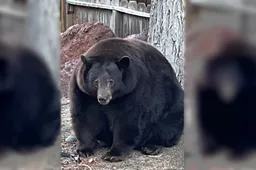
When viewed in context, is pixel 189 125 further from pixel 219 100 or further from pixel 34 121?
pixel 34 121

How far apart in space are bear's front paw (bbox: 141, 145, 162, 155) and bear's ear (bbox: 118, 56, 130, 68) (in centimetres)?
91

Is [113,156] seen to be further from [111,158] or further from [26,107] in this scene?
[26,107]

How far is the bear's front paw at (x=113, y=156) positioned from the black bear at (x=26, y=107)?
119 inches

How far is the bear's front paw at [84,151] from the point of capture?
167 inches

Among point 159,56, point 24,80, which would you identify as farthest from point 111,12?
point 24,80

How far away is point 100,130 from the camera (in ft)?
14.1

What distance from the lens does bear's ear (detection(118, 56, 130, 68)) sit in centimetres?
397

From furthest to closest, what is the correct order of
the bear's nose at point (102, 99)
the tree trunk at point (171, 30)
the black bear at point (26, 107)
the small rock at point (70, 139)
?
the tree trunk at point (171, 30)
the small rock at point (70, 139)
the bear's nose at point (102, 99)
the black bear at point (26, 107)

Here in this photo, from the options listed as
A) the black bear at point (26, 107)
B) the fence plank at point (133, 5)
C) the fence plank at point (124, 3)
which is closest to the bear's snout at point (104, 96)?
the black bear at point (26, 107)

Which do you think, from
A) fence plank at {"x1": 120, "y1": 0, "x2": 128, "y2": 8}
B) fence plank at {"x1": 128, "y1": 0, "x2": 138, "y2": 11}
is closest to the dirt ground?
fence plank at {"x1": 128, "y1": 0, "x2": 138, "y2": 11}

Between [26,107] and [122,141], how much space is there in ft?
10.1

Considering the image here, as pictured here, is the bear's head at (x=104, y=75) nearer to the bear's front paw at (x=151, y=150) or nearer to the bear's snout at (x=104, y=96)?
the bear's snout at (x=104, y=96)

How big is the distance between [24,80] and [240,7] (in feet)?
1.81

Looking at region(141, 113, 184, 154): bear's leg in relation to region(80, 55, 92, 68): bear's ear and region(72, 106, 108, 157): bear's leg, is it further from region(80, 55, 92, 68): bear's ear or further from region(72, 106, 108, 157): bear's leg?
region(80, 55, 92, 68): bear's ear
